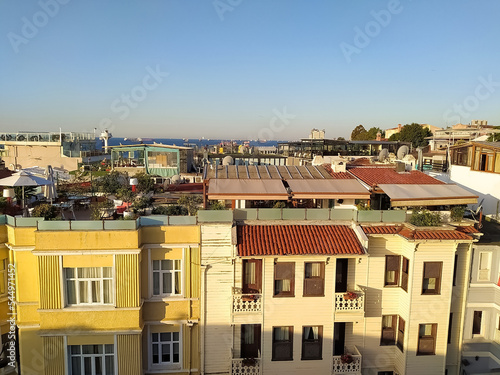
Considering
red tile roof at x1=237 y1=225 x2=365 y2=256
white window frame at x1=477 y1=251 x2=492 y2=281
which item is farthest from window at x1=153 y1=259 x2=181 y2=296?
white window frame at x1=477 y1=251 x2=492 y2=281

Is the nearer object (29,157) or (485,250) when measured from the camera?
(485,250)

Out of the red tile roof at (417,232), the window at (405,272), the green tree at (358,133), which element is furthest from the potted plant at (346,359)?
the green tree at (358,133)

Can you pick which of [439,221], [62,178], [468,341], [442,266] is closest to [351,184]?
[439,221]

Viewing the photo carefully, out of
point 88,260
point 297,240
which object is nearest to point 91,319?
point 88,260

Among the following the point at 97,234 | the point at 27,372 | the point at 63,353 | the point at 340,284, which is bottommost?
the point at 27,372

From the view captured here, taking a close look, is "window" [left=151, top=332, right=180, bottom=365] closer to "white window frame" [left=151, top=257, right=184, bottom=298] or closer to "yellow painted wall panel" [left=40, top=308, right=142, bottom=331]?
"yellow painted wall panel" [left=40, top=308, right=142, bottom=331]

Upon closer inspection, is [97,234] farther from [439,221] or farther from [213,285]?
[439,221]

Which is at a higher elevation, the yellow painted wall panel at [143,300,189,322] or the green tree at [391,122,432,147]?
the green tree at [391,122,432,147]
